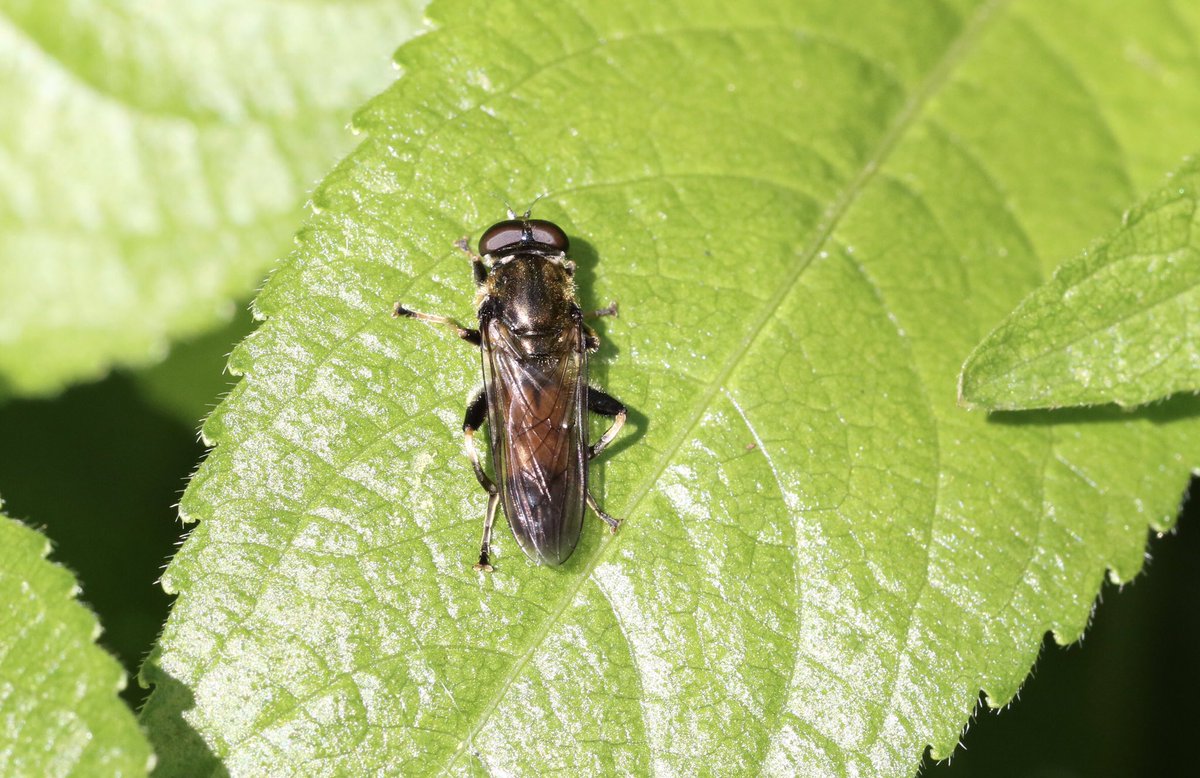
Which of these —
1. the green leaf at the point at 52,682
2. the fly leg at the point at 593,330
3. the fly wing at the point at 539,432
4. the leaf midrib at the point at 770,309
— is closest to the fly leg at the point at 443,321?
the fly wing at the point at 539,432

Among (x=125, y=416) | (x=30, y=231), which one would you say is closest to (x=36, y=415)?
(x=125, y=416)

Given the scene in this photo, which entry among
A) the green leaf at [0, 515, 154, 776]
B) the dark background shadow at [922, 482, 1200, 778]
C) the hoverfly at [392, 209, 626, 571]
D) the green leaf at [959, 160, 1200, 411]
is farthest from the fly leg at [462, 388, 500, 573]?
the dark background shadow at [922, 482, 1200, 778]

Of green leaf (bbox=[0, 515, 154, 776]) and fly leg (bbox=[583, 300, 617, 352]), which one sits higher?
fly leg (bbox=[583, 300, 617, 352])

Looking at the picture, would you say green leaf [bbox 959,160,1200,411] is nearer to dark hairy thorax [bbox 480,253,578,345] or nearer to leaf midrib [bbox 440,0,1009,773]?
leaf midrib [bbox 440,0,1009,773]

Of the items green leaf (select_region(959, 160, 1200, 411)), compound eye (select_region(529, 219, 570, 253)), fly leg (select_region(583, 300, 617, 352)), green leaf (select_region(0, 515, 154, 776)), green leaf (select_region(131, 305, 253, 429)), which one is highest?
green leaf (select_region(959, 160, 1200, 411))

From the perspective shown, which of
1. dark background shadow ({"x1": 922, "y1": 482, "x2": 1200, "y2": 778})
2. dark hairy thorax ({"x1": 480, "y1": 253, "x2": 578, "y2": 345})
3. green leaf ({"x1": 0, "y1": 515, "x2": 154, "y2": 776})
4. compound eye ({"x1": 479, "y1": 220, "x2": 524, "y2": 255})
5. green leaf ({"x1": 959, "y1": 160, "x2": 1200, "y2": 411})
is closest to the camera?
green leaf ({"x1": 0, "y1": 515, "x2": 154, "y2": 776})

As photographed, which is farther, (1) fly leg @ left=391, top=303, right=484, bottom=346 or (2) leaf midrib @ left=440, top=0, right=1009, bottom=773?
(1) fly leg @ left=391, top=303, right=484, bottom=346

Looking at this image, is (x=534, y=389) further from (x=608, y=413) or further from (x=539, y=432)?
(x=608, y=413)
